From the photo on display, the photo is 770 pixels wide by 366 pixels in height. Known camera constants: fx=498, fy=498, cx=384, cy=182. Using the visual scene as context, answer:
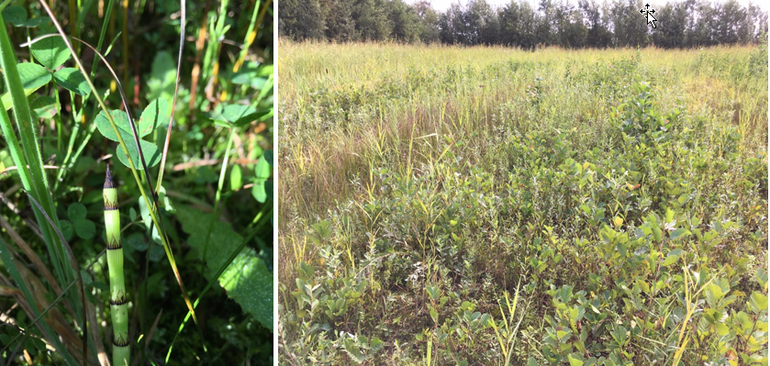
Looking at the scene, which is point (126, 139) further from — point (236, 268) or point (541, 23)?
point (541, 23)

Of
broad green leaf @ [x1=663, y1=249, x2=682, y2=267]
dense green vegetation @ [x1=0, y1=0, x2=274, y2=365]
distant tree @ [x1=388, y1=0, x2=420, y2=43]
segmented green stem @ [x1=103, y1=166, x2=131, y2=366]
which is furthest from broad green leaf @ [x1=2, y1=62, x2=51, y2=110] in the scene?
broad green leaf @ [x1=663, y1=249, x2=682, y2=267]

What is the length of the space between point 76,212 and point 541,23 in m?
1.29

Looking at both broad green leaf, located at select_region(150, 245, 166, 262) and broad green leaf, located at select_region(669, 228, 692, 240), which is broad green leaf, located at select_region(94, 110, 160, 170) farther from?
broad green leaf, located at select_region(669, 228, 692, 240)

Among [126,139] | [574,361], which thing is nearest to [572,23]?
[574,361]

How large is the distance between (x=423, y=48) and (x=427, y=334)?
2.14 feet

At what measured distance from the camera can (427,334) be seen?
3.61ft

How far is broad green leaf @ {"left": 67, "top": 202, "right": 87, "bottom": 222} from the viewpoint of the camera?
1.34 m

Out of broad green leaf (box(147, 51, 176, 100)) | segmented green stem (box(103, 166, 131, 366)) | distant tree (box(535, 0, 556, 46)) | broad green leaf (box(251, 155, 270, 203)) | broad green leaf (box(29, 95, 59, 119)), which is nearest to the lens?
segmented green stem (box(103, 166, 131, 366))

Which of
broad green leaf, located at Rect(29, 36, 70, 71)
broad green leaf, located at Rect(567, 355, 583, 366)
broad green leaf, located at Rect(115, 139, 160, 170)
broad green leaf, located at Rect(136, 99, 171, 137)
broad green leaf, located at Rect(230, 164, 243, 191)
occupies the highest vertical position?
broad green leaf, located at Rect(29, 36, 70, 71)

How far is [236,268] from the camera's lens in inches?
53.4

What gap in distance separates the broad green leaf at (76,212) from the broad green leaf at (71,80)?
364 mm

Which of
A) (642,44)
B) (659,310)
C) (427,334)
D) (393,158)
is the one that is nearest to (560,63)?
(642,44)

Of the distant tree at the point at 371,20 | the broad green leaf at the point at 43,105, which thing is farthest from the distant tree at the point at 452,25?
the broad green leaf at the point at 43,105

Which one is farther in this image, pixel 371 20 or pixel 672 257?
pixel 371 20
